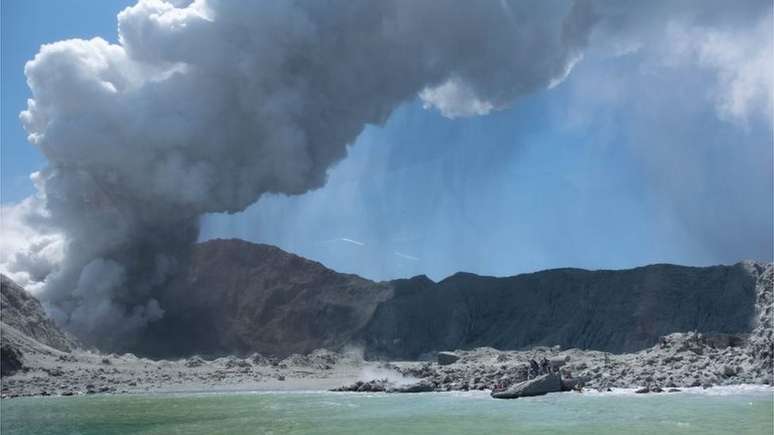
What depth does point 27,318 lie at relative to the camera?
97.2 m

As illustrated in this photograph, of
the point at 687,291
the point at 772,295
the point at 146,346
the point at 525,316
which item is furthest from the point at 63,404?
the point at 687,291

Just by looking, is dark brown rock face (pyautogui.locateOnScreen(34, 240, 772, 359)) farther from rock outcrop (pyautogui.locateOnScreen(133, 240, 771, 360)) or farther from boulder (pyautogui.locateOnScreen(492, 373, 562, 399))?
boulder (pyautogui.locateOnScreen(492, 373, 562, 399))

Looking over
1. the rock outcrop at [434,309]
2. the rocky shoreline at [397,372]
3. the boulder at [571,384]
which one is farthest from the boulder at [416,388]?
the rock outcrop at [434,309]

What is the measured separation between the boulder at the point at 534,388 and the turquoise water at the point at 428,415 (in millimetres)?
1430

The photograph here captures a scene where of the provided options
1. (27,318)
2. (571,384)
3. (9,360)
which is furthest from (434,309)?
(571,384)

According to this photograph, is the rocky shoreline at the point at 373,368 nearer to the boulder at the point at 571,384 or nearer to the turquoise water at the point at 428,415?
the boulder at the point at 571,384

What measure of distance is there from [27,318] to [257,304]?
2339 inches

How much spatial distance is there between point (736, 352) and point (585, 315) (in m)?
69.5

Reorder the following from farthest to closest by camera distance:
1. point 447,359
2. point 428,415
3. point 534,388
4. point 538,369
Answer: point 447,359
point 538,369
point 534,388
point 428,415

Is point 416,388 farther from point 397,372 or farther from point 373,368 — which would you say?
point 373,368

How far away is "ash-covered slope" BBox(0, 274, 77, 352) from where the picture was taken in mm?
94875

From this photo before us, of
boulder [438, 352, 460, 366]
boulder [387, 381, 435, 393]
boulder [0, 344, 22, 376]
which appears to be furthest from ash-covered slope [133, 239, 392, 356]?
boulder [387, 381, 435, 393]

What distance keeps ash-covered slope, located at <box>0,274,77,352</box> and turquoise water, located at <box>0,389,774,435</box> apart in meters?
44.2

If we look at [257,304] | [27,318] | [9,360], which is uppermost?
[257,304]
